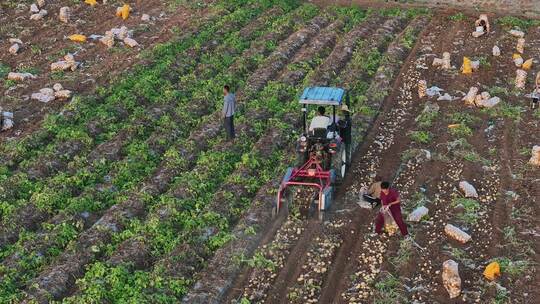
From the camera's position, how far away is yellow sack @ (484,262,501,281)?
545 inches

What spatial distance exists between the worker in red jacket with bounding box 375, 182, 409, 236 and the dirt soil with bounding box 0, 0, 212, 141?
10141mm

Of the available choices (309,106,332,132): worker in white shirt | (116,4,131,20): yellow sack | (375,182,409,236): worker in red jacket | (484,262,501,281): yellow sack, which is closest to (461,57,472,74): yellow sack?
(309,106,332,132): worker in white shirt

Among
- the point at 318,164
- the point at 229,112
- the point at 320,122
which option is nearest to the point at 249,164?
the point at 229,112

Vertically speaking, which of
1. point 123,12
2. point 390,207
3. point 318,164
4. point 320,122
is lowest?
point 123,12

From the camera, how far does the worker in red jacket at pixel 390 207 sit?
14.6 meters

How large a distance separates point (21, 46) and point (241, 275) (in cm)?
1522

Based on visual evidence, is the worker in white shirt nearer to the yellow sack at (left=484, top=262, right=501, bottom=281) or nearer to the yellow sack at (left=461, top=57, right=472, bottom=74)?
the yellow sack at (left=484, top=262, right=501, bottom=281)

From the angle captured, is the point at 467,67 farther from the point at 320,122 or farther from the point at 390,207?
the point at 390,207

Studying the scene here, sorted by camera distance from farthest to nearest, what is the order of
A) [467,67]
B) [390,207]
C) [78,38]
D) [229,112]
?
[78,38] < [467,67] < [229,112] < [390,207]

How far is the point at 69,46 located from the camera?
25.3 meters

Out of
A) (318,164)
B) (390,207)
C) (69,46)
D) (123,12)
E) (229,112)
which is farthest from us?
(123,12)

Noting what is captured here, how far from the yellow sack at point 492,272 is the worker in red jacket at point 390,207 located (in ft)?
6.23

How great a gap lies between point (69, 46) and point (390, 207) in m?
15.0

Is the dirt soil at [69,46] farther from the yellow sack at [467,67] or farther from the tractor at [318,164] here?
the yellow sack at [467,67]
